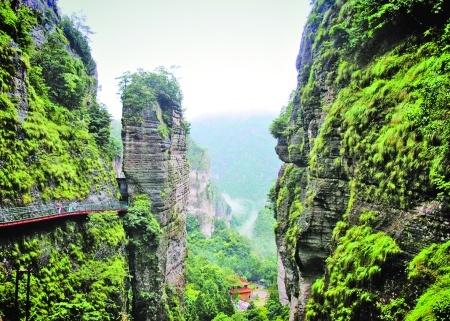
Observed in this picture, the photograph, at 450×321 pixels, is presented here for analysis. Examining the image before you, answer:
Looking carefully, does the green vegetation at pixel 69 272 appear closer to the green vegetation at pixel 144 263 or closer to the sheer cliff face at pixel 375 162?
the green vegetation at pixel 144 263

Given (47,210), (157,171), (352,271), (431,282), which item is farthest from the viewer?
(157,171)

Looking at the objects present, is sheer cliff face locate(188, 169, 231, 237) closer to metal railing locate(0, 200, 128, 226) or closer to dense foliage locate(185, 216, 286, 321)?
dense foliage locate(185, 216, 286, 321)

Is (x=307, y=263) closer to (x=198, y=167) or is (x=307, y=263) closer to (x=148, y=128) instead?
(x=148, y=128)

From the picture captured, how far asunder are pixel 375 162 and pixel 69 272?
15.0m

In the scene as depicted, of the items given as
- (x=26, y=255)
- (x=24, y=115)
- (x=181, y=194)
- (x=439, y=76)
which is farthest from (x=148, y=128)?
(x=439, y=76)

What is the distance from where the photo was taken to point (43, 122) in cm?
1952

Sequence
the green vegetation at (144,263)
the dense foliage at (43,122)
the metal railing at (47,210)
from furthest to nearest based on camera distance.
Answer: the green vegetation at (144,263), the dense foliage at (43,122), the metal railing at (47,210)

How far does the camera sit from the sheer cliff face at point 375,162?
9391 mm

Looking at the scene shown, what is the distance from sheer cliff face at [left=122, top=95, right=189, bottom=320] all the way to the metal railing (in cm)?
457

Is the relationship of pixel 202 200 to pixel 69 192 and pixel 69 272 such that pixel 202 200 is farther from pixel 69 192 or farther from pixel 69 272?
pixel 69 272

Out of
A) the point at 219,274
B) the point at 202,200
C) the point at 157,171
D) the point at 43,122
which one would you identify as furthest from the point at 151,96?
the point at 202,200

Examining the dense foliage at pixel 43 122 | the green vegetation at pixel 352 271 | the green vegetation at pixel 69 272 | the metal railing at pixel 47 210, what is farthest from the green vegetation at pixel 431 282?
the dense foliage at pixel 43 122

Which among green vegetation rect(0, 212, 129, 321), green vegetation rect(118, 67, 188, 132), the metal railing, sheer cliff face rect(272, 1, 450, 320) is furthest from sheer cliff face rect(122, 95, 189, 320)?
sheer cliff face rect(272, 1, 450, 320)

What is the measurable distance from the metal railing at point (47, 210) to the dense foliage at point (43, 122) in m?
0.49
